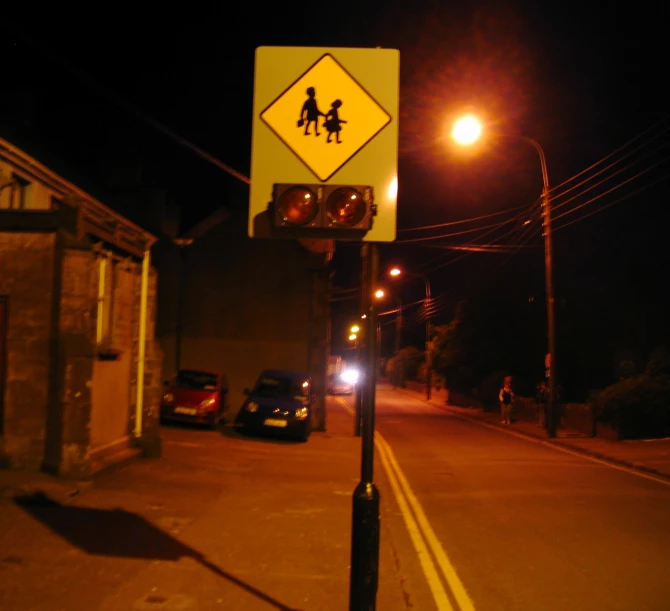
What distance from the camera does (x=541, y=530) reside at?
348 inches

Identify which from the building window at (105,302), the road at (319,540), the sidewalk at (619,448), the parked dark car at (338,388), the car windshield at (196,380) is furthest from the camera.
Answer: the parked dark car at (338,388)

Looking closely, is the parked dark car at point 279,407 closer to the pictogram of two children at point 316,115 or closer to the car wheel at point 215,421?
the car wheel at point 215,421

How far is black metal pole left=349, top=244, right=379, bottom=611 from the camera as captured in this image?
169 inches

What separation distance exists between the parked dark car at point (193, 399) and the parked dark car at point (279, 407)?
2.68 ft

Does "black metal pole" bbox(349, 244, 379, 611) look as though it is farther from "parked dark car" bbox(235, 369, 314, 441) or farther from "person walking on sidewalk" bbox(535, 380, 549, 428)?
"person walking on sidewalk" bbox(535, 380, 549, 428)

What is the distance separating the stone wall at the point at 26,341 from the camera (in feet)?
33.2

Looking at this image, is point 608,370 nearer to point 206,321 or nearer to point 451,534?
point 206,321

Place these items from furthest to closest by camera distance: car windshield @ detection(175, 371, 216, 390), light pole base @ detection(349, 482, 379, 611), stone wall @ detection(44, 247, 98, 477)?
car windshield @ detection(175, 371, 216, 390), stone wall @ detection(44, 247, 98, 477), light pole base @ detection(349, 482, 379, 611)

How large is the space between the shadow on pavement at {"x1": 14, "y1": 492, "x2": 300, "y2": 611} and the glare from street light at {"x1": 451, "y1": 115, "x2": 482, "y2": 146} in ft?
34.5

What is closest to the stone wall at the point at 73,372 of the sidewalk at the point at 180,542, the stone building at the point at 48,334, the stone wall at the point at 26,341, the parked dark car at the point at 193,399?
the stone building at the point at 48,334

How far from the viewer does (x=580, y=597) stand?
6180 millimetres

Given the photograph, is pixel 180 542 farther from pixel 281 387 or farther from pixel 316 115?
pixel 281 387

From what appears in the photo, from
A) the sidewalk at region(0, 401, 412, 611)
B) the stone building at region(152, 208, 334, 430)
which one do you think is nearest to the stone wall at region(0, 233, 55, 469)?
the sidewalk at region(0, 401, 412, 611)

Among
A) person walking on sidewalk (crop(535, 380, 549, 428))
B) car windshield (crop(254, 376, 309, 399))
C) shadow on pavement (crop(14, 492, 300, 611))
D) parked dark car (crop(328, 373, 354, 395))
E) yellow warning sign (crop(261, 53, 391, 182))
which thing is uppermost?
yellow warning sign (crop(261, 53, 391, 182))
